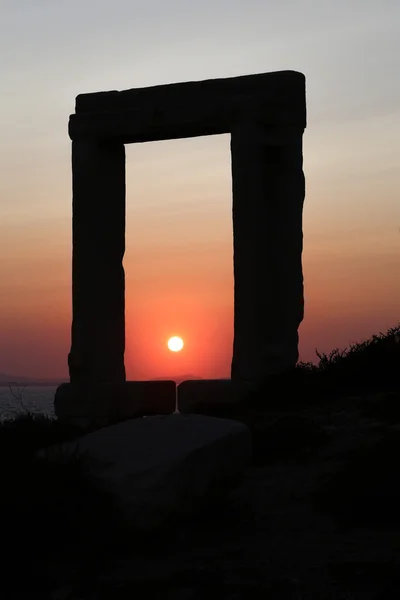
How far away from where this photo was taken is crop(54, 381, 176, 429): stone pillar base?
12.6m

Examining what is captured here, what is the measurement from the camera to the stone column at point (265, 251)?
1218cm

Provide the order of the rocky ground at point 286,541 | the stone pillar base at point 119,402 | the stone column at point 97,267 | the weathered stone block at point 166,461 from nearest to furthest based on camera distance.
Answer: the rocky ground at point 286,541
the weathered stone block at point 166,461
the stone pillar base at point 119,402
the stone column at point 97,267

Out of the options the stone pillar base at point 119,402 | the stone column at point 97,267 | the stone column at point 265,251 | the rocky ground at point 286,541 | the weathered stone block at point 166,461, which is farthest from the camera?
the stone column at point 97,267

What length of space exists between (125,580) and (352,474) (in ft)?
7.54

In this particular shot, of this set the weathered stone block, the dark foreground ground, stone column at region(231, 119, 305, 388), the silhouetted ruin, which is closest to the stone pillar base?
the silhouetted ruin

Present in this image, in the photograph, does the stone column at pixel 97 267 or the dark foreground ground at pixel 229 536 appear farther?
the stone column at pixel 97 267

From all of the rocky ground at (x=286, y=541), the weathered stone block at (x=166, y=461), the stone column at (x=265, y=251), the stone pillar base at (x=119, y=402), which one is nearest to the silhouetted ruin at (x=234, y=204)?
the stone column at (x=265, y=251)

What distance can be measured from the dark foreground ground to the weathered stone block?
0.50 ft

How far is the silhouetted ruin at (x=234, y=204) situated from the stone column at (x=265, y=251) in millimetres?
13

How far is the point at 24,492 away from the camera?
19.2ft

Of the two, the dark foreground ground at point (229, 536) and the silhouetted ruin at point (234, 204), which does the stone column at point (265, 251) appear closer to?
the silhouetted ruin at point (234, 204)

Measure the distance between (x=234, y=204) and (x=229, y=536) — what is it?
6841 millimetres

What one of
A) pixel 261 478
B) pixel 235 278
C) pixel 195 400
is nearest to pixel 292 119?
pixel 235 278

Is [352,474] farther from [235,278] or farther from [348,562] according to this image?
[235,278]
